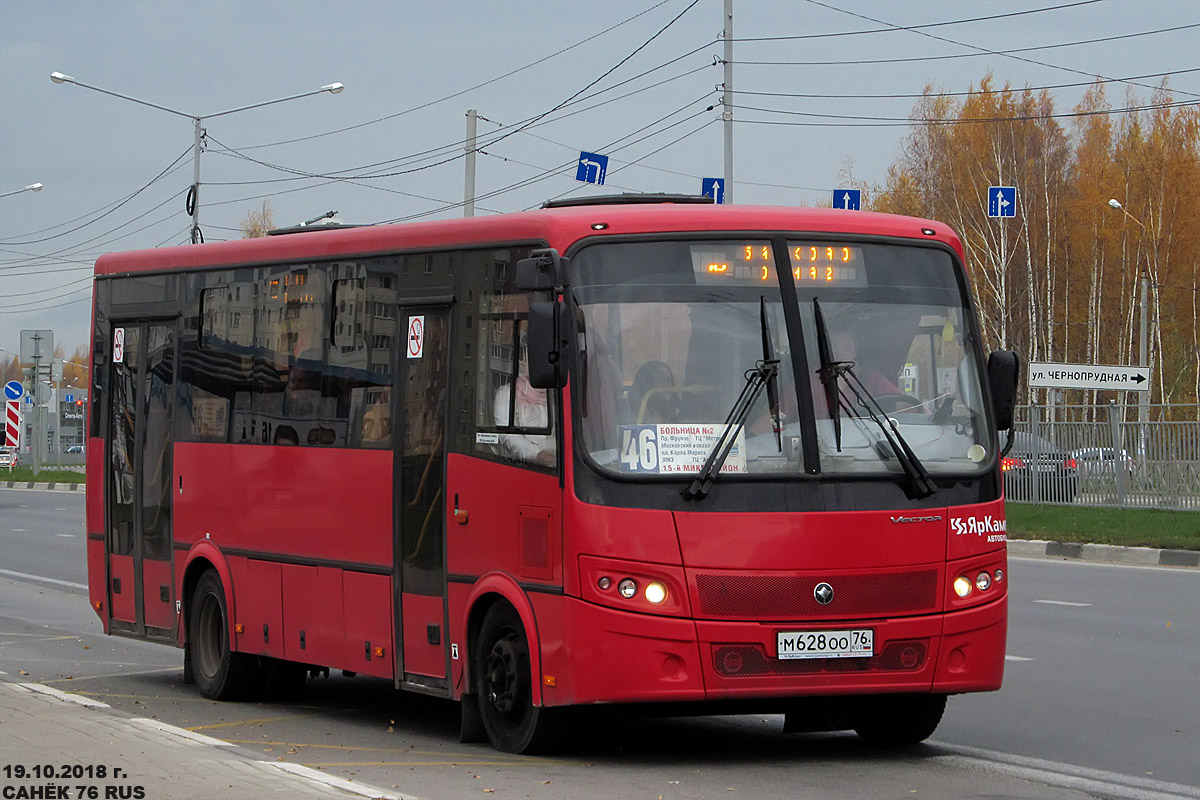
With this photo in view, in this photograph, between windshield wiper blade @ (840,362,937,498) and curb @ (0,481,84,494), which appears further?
curb @ (0,481,84,494)

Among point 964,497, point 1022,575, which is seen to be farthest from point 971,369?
point 1022,575

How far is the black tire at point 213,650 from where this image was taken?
495 inches

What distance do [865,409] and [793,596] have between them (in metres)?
1.04

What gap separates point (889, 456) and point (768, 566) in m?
0.89

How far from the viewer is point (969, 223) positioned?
223 ft

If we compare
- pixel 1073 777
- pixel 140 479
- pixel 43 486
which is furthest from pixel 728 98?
pixel 43 486

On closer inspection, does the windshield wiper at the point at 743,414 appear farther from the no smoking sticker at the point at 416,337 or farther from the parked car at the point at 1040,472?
the parked car at the point at 1040,472

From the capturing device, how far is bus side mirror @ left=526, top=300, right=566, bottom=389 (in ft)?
28.7

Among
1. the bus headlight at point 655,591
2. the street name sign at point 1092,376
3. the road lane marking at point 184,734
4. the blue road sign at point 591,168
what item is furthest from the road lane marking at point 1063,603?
the blue road sign at point 591,168

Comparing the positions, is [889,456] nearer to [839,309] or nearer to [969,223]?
[839,309]

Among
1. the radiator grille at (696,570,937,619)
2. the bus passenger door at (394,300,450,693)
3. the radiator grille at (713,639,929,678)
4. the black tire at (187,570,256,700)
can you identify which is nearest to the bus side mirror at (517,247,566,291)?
the bus passenger door at (394,300,450,693)

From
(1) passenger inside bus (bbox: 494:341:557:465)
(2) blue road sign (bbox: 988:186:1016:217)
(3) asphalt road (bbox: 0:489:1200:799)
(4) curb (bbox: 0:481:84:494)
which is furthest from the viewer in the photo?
(4) curb (bbox: 0:481:84:494)

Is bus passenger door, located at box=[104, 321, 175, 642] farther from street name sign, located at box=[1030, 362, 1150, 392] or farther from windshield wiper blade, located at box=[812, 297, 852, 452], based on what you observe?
street name sign, located at box=[1030, 362, 1150, 392]

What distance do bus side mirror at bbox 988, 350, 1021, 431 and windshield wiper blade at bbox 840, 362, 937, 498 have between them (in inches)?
29.1
